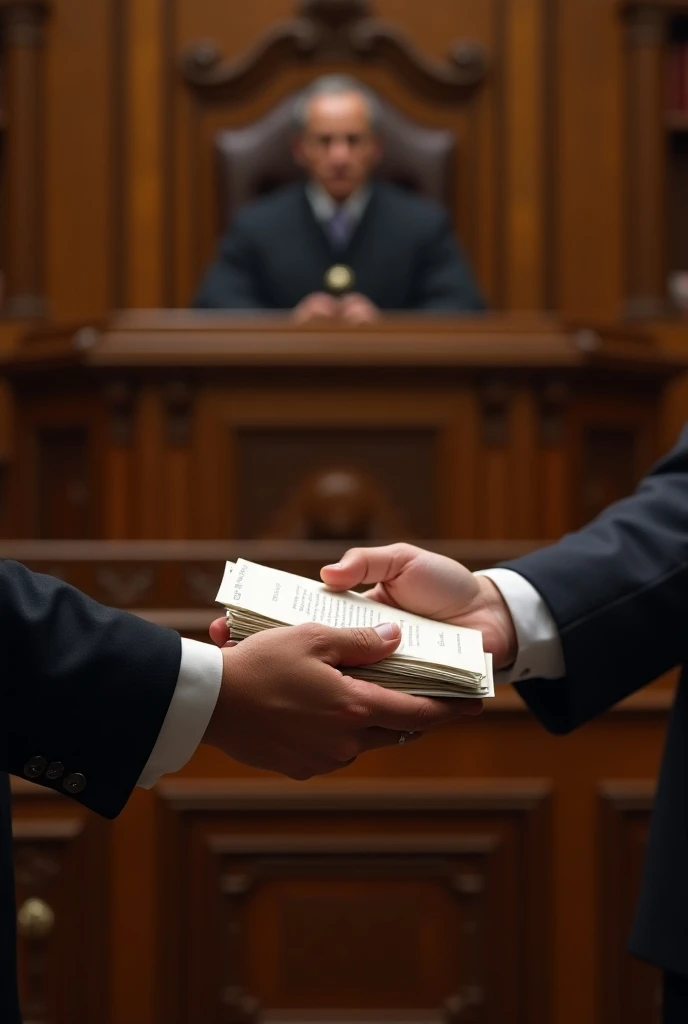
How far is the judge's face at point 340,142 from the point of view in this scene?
14.9 feet

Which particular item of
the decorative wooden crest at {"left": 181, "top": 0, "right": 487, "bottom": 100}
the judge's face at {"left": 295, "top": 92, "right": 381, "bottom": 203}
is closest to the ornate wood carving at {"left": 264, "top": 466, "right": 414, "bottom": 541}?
the judge's face at {"left": 295, "top": 92, "right": 381, "bottom": 203}

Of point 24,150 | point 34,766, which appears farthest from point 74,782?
point 24,150

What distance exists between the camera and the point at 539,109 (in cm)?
526

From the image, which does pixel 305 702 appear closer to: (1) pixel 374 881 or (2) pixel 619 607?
(2) pixel 619 607

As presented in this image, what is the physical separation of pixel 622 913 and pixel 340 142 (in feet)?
10.2

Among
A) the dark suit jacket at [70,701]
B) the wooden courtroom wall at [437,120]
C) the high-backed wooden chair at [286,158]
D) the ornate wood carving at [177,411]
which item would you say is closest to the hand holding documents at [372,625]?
the dark suit jacket at [70,701]

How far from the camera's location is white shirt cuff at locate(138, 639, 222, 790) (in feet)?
4.41

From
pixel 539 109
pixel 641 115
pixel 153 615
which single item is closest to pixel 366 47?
pixel 539 109

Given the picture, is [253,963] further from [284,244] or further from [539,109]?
[539,109]

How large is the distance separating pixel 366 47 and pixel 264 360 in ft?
8.13

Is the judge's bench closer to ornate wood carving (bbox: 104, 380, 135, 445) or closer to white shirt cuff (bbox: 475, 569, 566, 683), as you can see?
white shirt cuff (bbox: 475, 569, 566, 683)

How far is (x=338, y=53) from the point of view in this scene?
209 inches

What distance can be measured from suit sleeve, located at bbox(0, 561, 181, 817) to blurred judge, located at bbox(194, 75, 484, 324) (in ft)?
10.4

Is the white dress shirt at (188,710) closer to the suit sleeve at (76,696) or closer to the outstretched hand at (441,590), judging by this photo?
the suit sleeve at (76,696)
